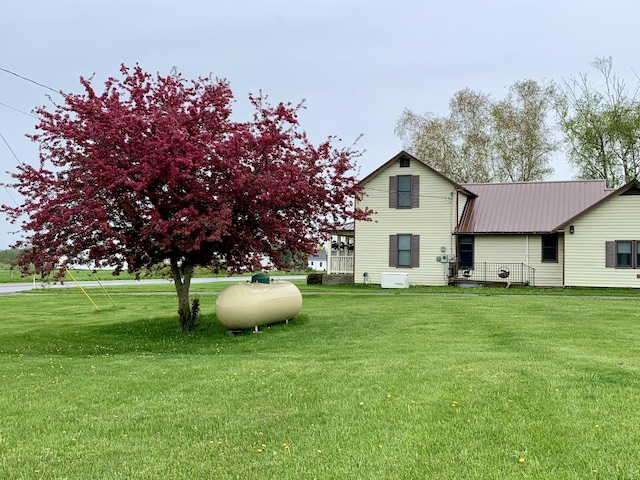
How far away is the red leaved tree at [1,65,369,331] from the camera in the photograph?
1234 centimetres

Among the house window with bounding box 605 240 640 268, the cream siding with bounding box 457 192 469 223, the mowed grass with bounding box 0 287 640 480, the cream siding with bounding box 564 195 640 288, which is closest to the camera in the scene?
Answer: the mowed grass with bounding box 0 287 640 480

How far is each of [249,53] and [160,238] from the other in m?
7.69

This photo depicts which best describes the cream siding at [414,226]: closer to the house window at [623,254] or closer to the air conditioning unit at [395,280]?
the air conditioning unit at [395,280]

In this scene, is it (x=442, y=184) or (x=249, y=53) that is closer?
(x=249, y=53)

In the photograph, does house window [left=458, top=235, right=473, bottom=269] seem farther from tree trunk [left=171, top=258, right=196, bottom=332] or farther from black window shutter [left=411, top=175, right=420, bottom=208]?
tree trunk [left=171, top=258, right=196, bottom=332]

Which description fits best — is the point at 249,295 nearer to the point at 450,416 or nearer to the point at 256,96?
the point at 256,96

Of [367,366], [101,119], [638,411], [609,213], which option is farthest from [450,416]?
[609,213]

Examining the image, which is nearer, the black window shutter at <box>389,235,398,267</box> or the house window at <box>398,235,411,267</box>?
the house window at <box>398,235,411,267</box>

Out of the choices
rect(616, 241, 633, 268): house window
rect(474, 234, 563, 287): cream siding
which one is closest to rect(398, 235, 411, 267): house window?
rect(474, 234, 563, 287): cream siding

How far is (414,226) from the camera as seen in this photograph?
30.6m

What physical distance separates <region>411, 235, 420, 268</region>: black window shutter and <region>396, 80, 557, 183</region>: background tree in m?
15.8

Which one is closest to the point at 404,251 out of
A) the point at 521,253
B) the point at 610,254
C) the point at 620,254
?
the point at 521,253

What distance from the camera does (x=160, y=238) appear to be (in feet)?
42.2

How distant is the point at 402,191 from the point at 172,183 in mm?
19846
